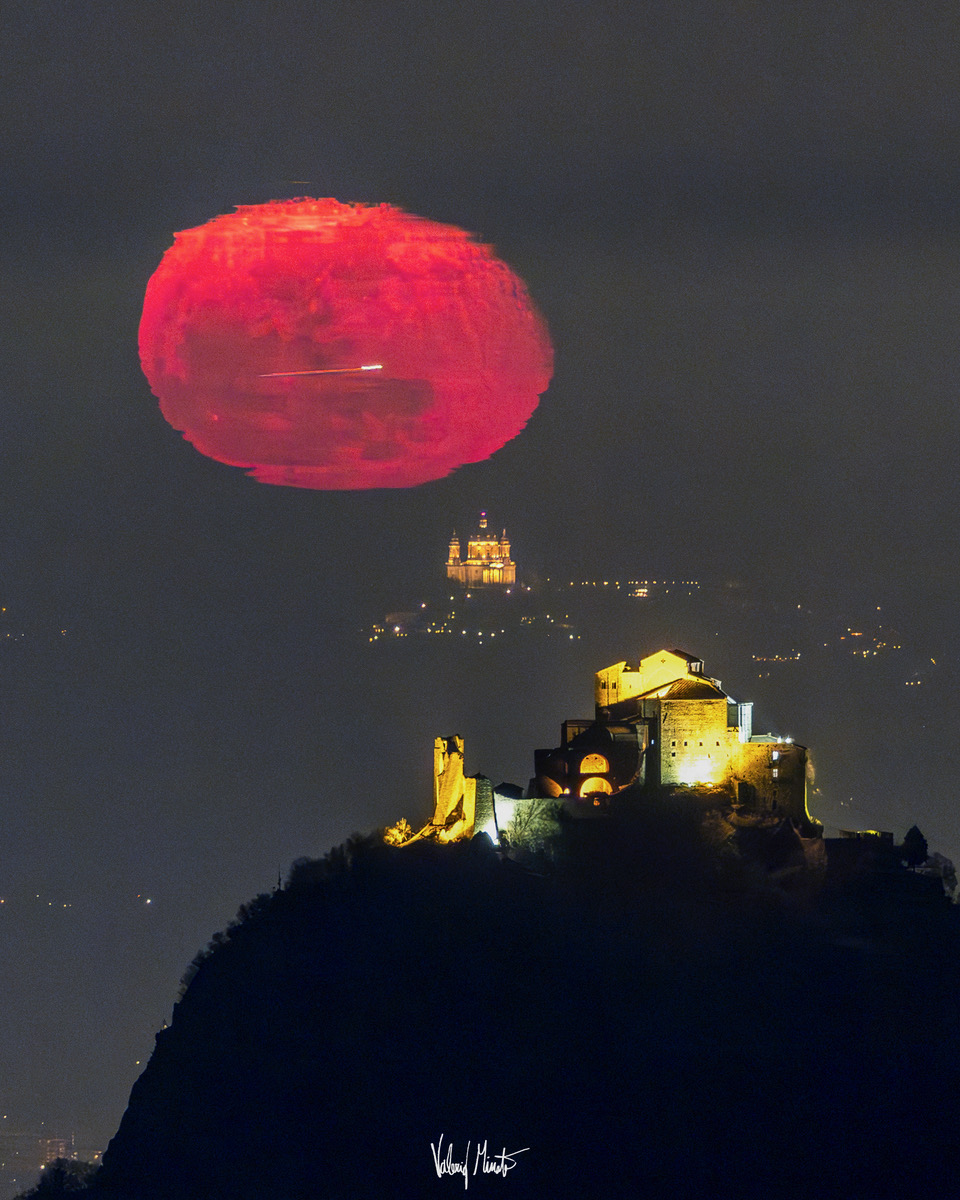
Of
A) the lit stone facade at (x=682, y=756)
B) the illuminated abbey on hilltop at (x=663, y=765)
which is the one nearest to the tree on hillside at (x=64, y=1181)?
the illuminated abbey on hilltop at (x=663, y=765)

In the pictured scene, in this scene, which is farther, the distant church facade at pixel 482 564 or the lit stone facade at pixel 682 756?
the distant church facade at pixel 482 564

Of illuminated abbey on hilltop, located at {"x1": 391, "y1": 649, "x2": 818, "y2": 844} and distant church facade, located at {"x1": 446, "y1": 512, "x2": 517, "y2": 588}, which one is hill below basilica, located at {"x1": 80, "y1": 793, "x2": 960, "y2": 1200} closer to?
illuminated abbey on hilltop, located at {"x1": 391, "y1": 649, "x2": 818, "y2": 844}

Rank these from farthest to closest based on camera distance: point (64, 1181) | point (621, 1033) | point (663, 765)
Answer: point (64, 1181) → point (621, 1033) → point (663, 765)

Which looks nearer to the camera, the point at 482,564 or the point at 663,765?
the point at 663,765

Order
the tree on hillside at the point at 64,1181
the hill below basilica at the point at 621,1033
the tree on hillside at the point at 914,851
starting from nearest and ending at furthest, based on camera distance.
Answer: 1. the hill below basilica at the point at 621,1033
2. the tree on hillside at the point at 914,851
3. the tree on hillside at the point at 64,1181

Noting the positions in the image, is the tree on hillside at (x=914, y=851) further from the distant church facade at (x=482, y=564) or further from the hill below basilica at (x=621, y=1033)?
the distant church facade at (x=482, y=564)

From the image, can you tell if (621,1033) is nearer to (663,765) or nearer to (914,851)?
(663,765)

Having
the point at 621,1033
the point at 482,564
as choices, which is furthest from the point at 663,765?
the point at 482,564
